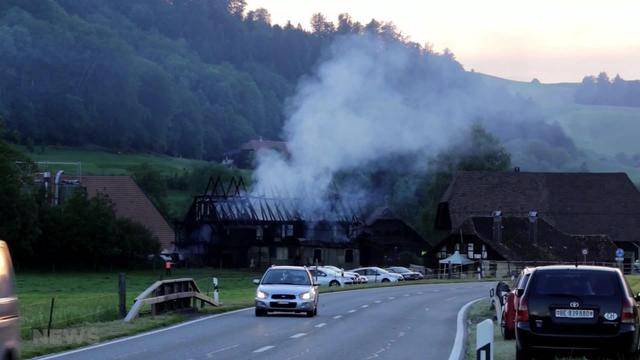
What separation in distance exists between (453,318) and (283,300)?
4.94 m

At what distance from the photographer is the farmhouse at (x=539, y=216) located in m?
93.6

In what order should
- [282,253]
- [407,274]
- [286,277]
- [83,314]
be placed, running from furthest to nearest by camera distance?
[282,253] → [407,274] → [286,277] → [83,314]

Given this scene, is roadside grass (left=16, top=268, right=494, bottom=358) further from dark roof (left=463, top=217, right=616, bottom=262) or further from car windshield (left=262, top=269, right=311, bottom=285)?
dark roof (left=463, top=217, right=616, bottom=262)

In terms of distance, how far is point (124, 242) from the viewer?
268 feet

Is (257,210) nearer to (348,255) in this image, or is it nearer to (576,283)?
(348,255)

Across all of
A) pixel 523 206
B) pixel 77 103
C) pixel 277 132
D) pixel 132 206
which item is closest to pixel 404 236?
pixel 523 206

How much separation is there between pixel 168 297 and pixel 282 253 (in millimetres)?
57595

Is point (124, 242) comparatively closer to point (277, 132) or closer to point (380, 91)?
point (380, 91)

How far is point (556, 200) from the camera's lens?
108312 millimetres

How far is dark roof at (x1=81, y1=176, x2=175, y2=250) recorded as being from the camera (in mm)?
96875

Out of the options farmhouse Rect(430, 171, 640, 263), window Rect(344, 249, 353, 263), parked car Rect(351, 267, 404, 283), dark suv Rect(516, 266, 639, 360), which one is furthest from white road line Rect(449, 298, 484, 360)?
farmhouse Rect(430, 171, 640, 263)

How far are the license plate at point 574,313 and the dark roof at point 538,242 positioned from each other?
73.4m

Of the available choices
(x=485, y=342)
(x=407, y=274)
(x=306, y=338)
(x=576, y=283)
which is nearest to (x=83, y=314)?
(x=306, y=338)

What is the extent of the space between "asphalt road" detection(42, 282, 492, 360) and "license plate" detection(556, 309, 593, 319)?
10.3 ft
